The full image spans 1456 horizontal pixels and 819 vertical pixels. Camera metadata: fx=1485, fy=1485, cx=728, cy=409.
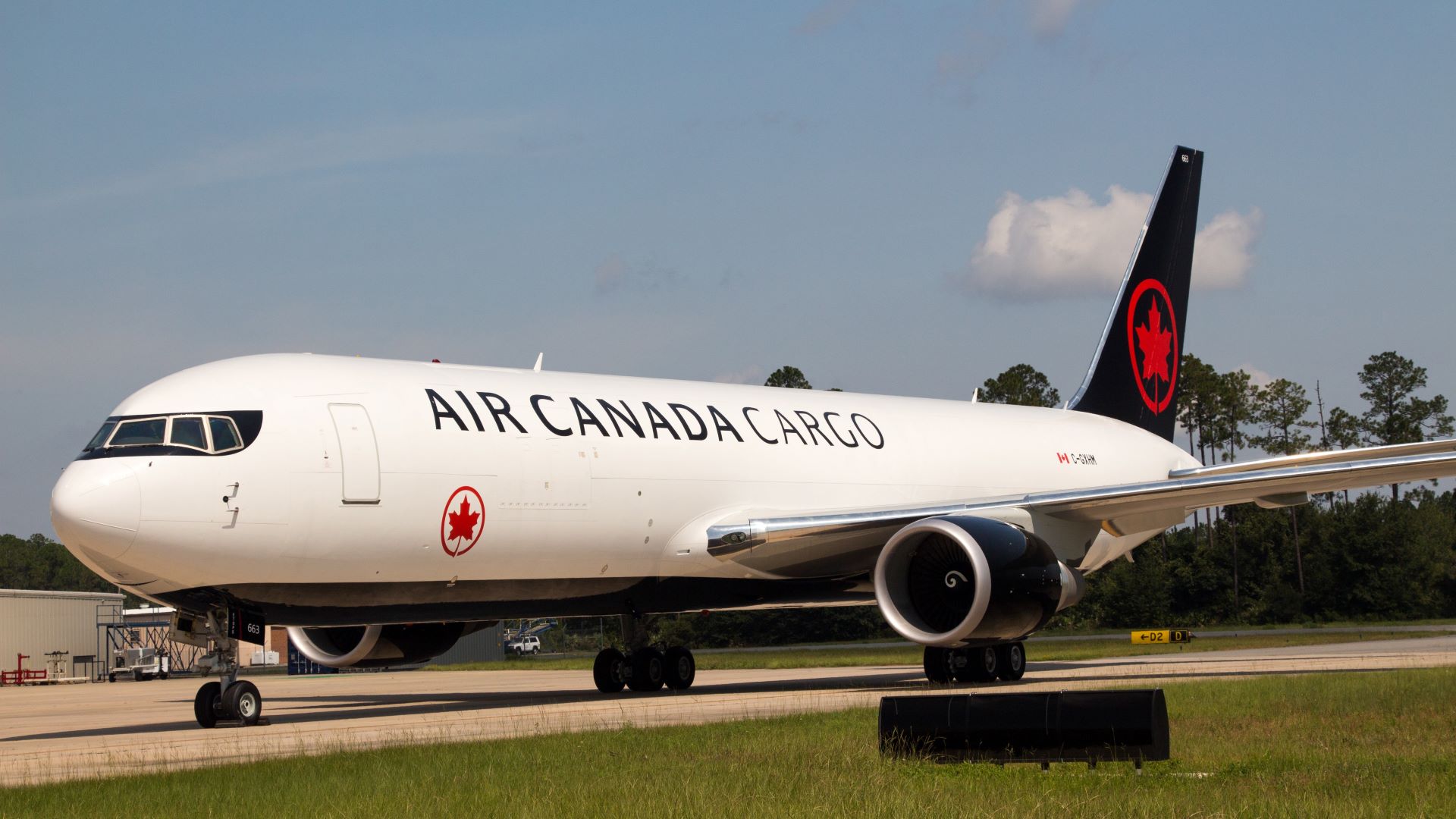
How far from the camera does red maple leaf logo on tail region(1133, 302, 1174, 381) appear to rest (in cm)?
2467

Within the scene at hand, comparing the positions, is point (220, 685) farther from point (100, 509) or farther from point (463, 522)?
point (463, 522)

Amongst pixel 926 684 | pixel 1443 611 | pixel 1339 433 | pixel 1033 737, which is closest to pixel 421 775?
pixel 1033 737

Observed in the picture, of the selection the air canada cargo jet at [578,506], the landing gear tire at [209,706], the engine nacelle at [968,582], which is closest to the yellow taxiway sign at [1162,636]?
the air canada cargo jet at [578,506]

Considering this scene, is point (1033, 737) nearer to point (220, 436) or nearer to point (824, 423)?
point (220, 436)

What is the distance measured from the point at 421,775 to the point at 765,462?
10.1 m

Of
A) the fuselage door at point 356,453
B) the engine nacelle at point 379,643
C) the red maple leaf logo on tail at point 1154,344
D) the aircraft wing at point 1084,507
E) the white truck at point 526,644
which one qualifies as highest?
the red maple leaf logo on tail at point 1154,344

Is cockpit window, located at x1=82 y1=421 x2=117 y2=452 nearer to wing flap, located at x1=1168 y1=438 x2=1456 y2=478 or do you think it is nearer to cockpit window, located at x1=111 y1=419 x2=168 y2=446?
cockpit window, located at x1=111 y1=419 x2=168 y2=446

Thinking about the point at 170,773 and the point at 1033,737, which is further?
the point at 170,773

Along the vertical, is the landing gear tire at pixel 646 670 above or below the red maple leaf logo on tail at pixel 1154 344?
below

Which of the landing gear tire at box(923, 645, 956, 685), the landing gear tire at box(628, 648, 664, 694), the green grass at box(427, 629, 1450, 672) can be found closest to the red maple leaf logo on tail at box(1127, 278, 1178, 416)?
the green grass at box(427, 629, 1450, 672)

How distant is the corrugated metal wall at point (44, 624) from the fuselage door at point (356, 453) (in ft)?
112

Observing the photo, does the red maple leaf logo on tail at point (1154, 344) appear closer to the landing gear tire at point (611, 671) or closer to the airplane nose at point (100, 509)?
the landing gear tire at point (611, 671)

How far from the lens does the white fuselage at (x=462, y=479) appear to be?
42.8 ft

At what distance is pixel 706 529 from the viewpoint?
57.1 feet
